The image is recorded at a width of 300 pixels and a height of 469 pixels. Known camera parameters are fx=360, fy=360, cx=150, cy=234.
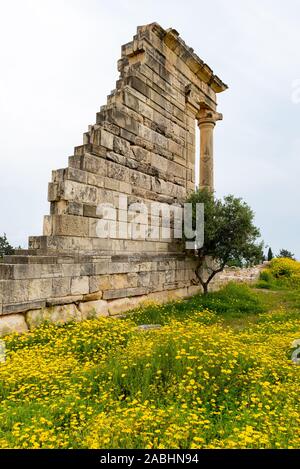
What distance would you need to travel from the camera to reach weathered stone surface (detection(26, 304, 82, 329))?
19.0 ft

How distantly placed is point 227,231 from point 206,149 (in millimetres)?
3752

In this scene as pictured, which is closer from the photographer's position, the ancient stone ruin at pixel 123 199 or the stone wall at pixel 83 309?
the stone wall at pixel 83 309

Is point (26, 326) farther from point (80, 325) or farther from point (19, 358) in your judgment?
point (19, 358)

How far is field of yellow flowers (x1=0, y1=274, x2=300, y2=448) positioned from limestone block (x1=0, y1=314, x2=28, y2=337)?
0.18m

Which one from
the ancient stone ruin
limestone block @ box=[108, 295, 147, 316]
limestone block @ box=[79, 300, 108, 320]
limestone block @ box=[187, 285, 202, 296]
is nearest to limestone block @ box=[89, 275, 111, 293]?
the ancient stone ruin

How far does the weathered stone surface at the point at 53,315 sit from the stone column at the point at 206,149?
7264 mm

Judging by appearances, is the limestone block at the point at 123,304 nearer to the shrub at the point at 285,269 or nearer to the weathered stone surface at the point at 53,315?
the weathered stone surface at the point at 53,315

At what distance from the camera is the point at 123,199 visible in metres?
7.90

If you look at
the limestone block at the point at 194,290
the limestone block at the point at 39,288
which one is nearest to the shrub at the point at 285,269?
the limestone block at the point at 194,290

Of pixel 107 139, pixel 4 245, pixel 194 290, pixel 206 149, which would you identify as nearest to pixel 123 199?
pixel 107 139

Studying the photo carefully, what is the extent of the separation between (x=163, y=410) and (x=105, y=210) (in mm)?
4892

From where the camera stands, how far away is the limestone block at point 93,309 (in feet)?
22.2

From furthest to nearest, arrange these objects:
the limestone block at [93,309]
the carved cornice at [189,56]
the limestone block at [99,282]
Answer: the carved cornice at [189,56]
the limestone block at [99,282]
the limestone block at [93,309]
